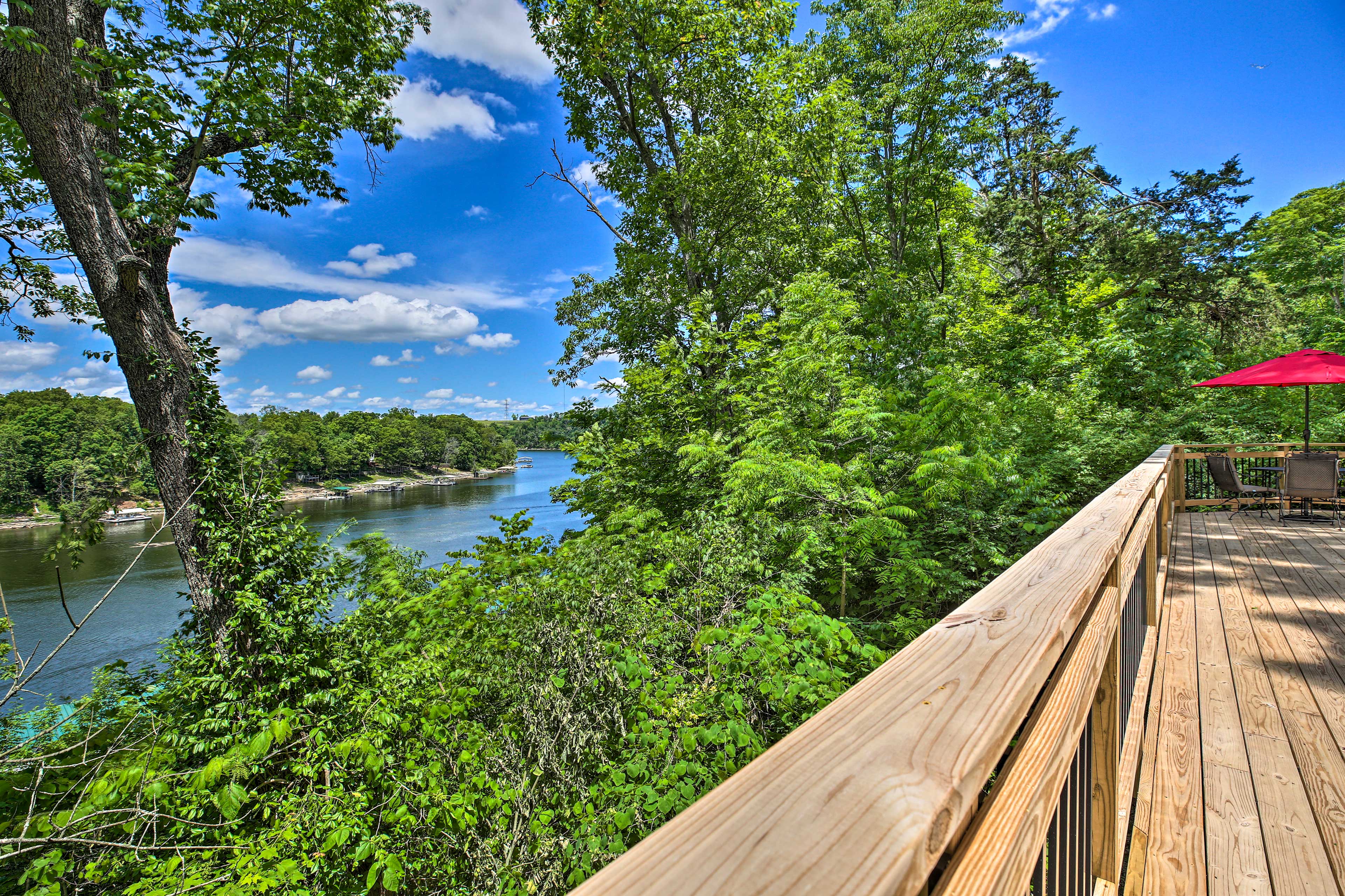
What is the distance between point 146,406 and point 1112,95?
20.1 meters

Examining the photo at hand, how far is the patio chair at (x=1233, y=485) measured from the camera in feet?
22.0

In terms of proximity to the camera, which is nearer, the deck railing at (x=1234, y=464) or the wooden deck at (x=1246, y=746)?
the wooden deck at (x=1246, y=746)

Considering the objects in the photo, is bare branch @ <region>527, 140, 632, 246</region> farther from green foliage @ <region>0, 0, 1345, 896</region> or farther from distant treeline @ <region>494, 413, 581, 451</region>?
distant treeline @ <region>494, 413, 581, 451</region>

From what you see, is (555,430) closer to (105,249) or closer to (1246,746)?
(105,249)

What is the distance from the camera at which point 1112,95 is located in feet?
45.7

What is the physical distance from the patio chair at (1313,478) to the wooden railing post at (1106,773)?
7412mm

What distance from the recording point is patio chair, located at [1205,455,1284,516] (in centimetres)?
671

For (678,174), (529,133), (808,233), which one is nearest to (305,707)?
(678,174)

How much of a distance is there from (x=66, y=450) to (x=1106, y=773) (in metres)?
31.9

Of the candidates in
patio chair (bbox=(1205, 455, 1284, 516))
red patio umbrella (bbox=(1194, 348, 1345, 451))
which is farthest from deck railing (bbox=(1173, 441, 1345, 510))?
red patio umbrella (bbox=(1194, 348, 1345, 451))

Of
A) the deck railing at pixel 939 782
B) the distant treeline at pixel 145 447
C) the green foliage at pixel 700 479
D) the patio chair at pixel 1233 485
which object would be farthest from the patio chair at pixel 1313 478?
the distant treeline at pixel 145 447

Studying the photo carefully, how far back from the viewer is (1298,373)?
20.0 ft

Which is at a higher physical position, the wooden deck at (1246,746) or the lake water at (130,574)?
the wooden deck at (1246,746)

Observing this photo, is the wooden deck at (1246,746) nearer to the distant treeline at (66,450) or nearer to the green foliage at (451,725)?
the green foliage at (451,725)
